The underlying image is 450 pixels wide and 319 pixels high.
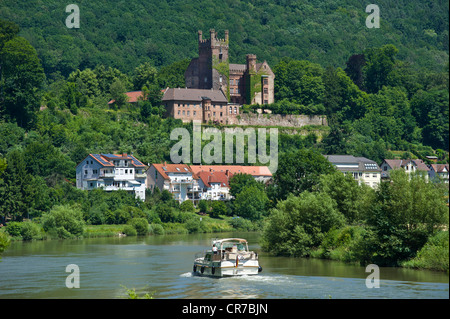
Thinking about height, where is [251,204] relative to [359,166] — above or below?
below

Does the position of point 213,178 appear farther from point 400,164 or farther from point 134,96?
point 400,164

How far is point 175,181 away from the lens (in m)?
112

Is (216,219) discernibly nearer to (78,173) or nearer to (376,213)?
(78,173)

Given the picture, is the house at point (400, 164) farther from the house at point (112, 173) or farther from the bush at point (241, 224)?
the house at point (112, 173)

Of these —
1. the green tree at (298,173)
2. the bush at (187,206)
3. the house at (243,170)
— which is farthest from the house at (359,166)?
the green tree at (298,173)

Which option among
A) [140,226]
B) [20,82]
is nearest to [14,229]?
[140,226]

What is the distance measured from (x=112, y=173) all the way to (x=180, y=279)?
2299 inches

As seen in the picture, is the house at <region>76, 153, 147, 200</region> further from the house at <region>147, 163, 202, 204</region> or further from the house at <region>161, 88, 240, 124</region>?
the house at <region>161, 88, 240, 124</region>

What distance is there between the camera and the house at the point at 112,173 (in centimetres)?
10531

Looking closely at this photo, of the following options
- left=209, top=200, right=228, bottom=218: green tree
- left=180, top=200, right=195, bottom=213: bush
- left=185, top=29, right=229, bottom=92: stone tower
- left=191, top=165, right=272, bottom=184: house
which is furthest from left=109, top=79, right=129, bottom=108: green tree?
left=209, top=200, right=228, bottom=218: green tree

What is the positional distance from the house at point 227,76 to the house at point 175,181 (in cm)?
2827

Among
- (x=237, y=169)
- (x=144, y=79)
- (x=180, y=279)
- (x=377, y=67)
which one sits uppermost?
(x=377, y=67)

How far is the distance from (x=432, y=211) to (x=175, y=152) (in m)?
72.2

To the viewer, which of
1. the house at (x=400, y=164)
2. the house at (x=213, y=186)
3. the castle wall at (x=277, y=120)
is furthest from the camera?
the castle wall at (x=277, y=120)
